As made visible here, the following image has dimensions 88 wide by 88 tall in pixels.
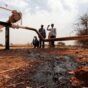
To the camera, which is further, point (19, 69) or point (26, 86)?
point (19, 69)

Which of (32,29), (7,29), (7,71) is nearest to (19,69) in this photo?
(7,71)

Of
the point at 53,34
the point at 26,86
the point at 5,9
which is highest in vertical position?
the point at 5,9

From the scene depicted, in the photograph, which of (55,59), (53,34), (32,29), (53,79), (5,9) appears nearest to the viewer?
(53,79)

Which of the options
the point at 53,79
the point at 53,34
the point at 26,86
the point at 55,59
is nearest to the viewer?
the point at 26,86

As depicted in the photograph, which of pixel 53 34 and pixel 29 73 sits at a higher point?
pixel 53 34

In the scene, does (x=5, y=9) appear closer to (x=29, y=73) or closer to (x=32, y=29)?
(x=32, y=29)

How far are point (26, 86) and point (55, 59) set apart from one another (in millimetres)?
3603

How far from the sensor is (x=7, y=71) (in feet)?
28.3

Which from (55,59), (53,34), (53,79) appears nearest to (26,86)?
(53,79)

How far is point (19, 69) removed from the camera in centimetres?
891

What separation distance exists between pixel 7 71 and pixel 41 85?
5.09 ft

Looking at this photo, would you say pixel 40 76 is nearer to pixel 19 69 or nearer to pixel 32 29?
pixel 19 69

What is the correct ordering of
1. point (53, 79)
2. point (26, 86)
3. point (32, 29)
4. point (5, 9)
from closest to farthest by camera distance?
point (26, 86) → point (53, 79) → point (5, 9) → point (32, 29)

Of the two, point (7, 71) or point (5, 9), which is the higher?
point (5, 9)
